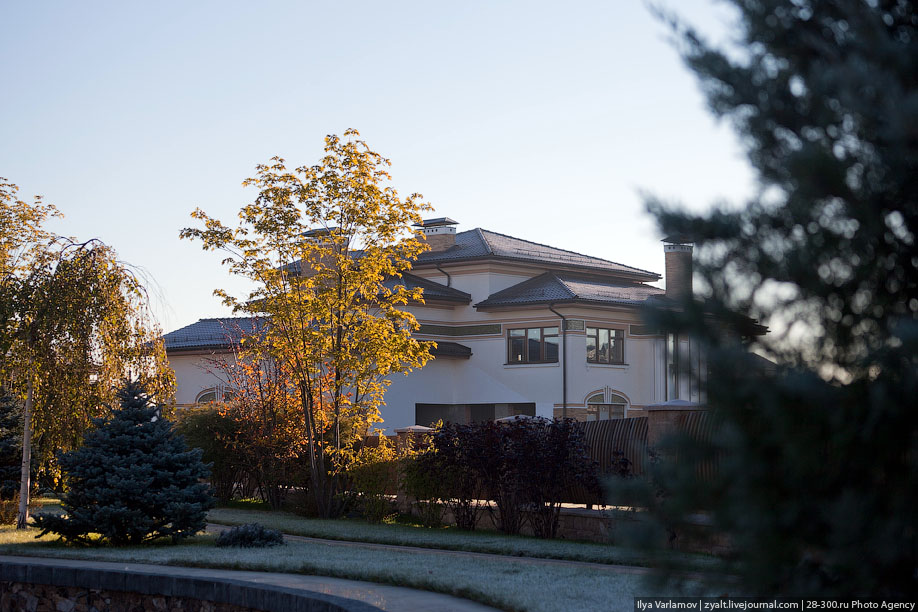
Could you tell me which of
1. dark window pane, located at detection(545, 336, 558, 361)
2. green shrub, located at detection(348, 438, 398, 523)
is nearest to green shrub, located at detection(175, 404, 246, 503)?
green shrub, located at detection(348, 438, 398, 523)

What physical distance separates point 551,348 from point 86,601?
2885cm

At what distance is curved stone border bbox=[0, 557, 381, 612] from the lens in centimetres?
802

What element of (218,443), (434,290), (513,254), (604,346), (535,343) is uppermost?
(513,254)

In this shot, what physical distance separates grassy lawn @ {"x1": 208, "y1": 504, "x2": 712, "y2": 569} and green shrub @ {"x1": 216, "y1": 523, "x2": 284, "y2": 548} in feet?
6.18

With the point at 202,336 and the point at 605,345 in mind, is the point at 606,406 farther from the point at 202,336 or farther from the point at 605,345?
the point at 202,336

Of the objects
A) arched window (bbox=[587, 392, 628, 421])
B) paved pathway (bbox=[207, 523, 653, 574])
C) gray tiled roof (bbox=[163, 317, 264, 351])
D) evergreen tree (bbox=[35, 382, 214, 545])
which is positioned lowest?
paved pathway (bbox=[207, 523, 653, 574])

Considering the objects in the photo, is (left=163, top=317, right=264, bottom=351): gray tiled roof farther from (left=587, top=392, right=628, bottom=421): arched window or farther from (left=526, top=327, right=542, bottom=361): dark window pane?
(left=587, top=392, right=628, bottom=421): arched window

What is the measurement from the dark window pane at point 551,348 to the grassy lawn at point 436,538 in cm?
2057

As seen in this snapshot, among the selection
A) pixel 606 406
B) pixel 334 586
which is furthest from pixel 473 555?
pixel 606 406

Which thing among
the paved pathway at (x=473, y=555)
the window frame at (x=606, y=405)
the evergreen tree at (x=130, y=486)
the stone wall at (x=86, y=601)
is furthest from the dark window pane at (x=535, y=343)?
the stone wall at (x=86, y=601)

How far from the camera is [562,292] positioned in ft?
124

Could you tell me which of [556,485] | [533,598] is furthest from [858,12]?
[556,485]

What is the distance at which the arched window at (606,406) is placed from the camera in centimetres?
3778

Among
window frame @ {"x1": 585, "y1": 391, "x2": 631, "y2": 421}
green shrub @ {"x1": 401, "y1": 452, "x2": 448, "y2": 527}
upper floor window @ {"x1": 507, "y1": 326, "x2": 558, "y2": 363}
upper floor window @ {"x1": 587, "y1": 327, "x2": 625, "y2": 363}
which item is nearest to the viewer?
green shrub @ {"x1": 401, "y1": 452, "x2": 448, "y2": 527}
